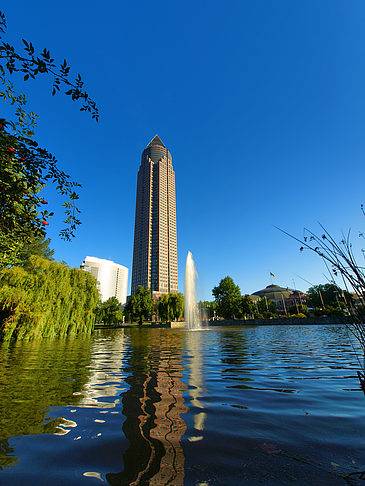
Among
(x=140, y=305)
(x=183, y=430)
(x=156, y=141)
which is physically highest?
(x=156, y=141)

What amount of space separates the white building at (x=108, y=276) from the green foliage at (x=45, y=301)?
146 metres

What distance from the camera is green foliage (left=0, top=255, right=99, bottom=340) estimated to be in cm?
1390

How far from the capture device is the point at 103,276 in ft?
552

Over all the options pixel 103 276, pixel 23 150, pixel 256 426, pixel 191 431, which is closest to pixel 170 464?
pixel 191 431

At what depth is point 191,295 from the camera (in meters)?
42.1

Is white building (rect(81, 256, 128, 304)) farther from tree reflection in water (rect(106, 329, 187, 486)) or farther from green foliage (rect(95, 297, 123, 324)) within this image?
tree reflection in water (rect(106, 329, 187, 486))

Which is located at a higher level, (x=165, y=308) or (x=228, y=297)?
(x=228, y=297)

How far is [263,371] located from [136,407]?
355 cm

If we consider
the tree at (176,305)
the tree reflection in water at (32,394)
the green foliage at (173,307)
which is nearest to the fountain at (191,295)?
the tree at (176,305)

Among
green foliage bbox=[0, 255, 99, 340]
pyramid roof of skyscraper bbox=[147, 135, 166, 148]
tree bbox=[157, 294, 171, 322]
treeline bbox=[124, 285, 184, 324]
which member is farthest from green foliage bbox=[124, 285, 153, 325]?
pyramid roof of skyscraper bbox=[147, 135, 166, 148]

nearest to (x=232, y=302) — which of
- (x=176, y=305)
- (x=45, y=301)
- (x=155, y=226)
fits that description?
(x=176, y=305)

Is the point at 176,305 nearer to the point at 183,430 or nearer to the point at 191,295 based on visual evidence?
the point at 191,295

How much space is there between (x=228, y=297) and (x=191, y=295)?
22236 millimetres

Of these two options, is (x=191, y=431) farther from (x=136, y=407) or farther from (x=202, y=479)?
(x=136, y=407)
